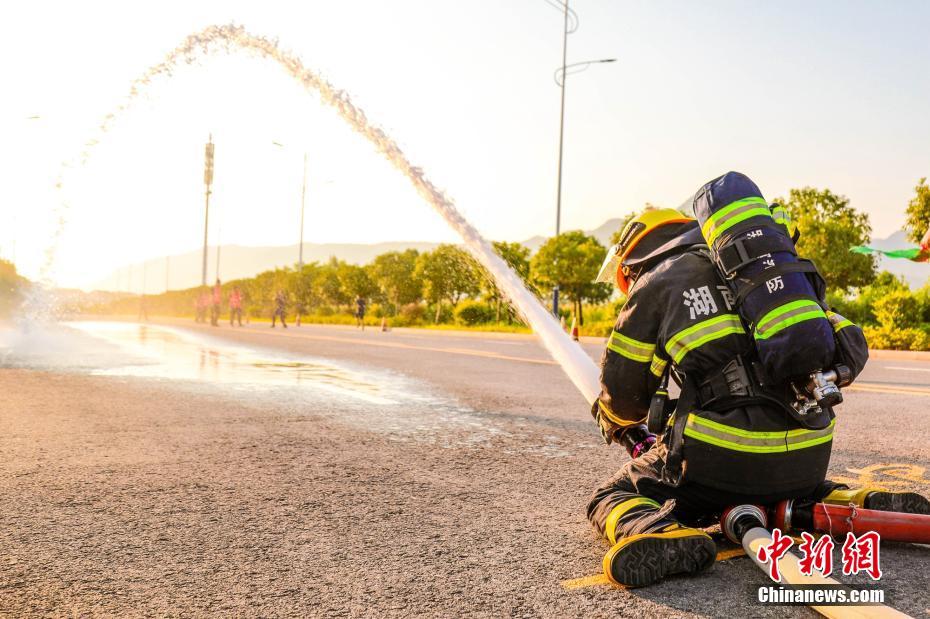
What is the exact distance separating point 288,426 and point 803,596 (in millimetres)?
4252

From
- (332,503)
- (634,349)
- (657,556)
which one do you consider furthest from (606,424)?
(332,503)

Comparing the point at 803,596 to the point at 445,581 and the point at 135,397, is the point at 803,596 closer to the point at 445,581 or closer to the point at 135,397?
the point at 445,581

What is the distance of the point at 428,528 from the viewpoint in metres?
3.22

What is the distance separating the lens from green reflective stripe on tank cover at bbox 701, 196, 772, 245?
268 centimetres

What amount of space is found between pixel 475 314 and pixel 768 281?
35.6 m

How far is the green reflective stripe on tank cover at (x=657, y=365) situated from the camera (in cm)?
285

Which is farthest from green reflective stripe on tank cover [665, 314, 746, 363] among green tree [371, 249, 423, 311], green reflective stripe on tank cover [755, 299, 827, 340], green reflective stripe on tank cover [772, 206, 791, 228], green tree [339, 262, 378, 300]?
green tree [339, 262, 378, 300]

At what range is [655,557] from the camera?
8.43 feet

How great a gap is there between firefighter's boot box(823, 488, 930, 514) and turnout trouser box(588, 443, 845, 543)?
0.19 feet

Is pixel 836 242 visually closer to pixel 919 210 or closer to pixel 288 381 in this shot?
pixel 919 210

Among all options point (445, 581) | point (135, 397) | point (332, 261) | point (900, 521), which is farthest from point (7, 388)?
point (332, 261)

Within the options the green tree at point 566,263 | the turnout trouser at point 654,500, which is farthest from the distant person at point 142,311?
the turnout trouser at point 654,500

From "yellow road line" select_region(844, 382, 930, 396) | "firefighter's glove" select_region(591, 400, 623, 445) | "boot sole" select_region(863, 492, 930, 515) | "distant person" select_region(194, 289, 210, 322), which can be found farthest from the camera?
"distant person" select_region(194, 289, 210, 322)

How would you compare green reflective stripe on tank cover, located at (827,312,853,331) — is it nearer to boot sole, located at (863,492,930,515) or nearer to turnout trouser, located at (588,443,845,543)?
turnout trouser, located at (588,443,845,543)
